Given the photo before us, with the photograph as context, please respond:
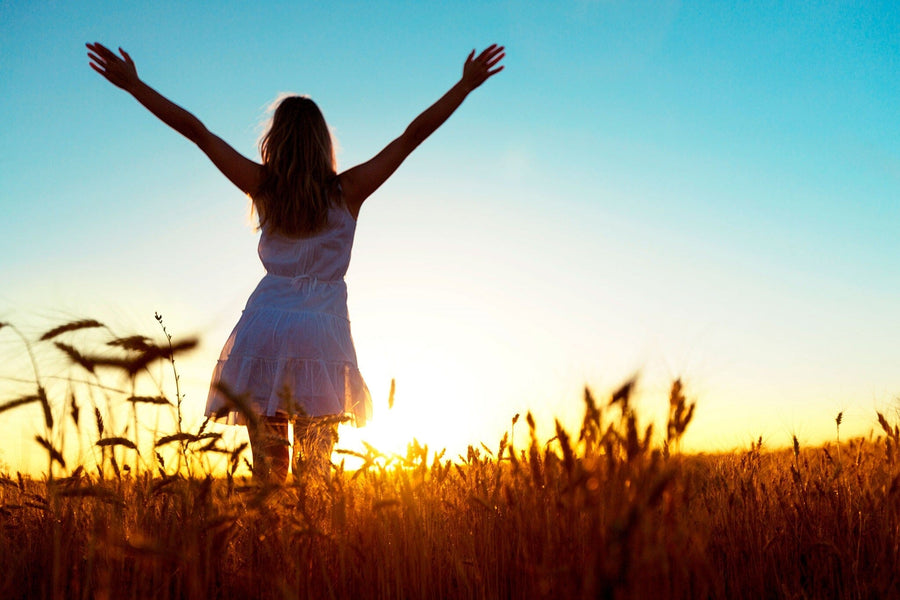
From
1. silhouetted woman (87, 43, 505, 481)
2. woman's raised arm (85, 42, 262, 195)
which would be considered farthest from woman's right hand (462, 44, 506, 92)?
woman's raised arm (85, 42, 262, 195)

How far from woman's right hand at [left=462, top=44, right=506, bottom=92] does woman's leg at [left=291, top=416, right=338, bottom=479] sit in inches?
82.3

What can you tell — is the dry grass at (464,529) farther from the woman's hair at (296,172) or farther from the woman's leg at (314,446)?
the woman's hair at (296,172)

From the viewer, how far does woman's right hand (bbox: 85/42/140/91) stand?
3.83 metres

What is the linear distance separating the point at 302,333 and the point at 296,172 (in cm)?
88

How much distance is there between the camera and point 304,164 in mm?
3658

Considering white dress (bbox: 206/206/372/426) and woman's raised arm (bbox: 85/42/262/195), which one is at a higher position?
woman's raised arm (bbox: 85/42/262/195)

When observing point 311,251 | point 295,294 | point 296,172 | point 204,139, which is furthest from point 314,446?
point 204,139

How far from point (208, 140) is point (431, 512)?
8.12ft

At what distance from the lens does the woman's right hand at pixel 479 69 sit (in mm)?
3881

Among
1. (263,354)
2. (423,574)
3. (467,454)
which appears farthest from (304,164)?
(423,574)

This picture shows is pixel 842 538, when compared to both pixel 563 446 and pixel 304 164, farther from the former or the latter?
pixel 304 164

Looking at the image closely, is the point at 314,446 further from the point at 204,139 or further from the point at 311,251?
the point at 204,139

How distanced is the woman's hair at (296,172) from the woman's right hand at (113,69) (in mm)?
827

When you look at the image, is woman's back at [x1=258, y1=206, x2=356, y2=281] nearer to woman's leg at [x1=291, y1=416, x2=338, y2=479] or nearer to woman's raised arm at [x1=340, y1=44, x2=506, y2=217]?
woman's raised arm at [x1=340, y1=44, x2=506, y2=217]
